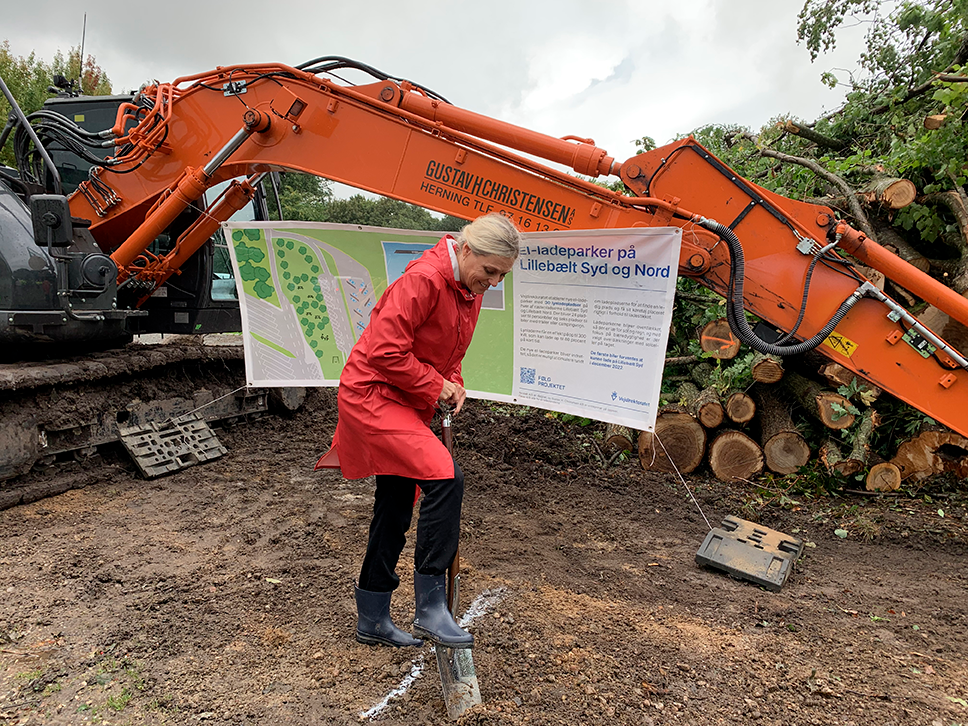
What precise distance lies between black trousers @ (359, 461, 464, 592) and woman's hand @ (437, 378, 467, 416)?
0.25 metres

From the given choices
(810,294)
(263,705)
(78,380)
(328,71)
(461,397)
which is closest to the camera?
(263,705)

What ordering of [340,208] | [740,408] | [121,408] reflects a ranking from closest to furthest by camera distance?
1. [121,408]
2. [740,408]
3. [340,208]

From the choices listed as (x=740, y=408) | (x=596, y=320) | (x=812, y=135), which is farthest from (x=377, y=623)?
(x=812, y=135)

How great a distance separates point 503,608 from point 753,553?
162cm

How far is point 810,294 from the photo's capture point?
12.1 feet

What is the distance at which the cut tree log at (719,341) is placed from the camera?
18.6 ft

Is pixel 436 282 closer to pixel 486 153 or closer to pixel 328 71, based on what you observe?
pixel 486 153

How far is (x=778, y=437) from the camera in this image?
5.36 m

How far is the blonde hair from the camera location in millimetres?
2512

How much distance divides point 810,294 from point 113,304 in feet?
15.7

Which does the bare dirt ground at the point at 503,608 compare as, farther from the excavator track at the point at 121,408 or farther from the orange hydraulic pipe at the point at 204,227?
the orange hydraulic pipe at the point at 204,227

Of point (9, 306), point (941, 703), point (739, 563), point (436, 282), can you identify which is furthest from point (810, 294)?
point (9, 306)

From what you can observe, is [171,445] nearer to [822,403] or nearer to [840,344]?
[840,344]

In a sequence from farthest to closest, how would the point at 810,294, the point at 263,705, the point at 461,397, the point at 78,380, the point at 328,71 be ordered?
the point at 78,380, the point at 328,71, the point at 810,294, the point at 461,397, the point at 263,705
